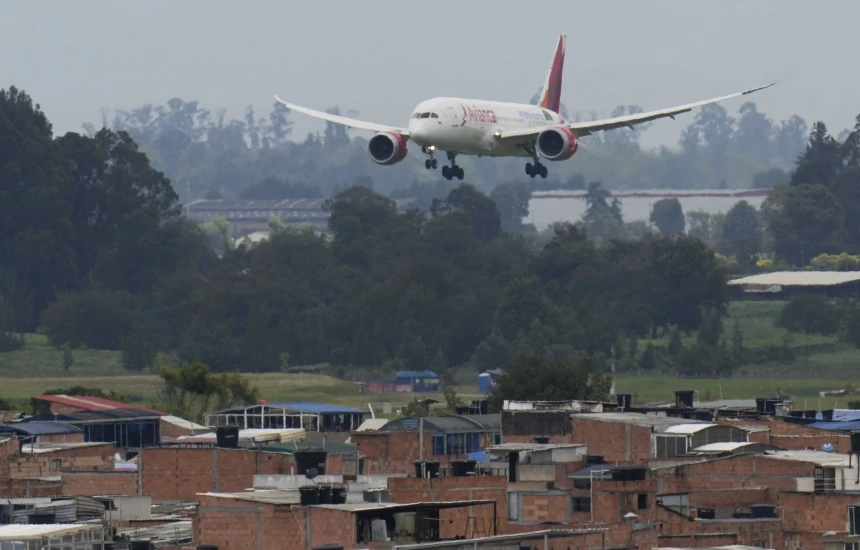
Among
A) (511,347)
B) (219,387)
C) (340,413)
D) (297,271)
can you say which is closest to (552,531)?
(340,413)

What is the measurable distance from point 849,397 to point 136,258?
7066 centimetres

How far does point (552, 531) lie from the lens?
37.5 meters

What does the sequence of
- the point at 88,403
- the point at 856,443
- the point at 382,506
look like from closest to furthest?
the point at 382,506, the point at 856,443, the point at 88,403

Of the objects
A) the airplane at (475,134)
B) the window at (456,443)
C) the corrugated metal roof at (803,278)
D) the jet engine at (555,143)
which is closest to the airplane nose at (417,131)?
the airplane at (475,134)

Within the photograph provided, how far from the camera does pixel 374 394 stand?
11650 centimetres

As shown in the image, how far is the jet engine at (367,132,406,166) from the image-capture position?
280 ft

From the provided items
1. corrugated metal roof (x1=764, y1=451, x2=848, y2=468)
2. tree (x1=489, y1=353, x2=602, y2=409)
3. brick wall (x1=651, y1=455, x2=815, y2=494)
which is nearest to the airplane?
tree (x1=489, y1=353, x2=602, y2=409)

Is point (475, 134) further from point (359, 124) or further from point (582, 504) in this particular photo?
point (582, 504)

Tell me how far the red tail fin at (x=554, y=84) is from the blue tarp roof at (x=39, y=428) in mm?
44064

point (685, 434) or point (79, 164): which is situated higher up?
point (79, 164)

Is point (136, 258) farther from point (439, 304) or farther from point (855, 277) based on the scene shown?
point (855, 277)

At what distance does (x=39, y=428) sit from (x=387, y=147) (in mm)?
22476

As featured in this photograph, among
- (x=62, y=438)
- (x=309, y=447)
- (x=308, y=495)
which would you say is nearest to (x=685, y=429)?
(x=309, y=447)

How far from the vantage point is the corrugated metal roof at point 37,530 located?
34.4 meters
